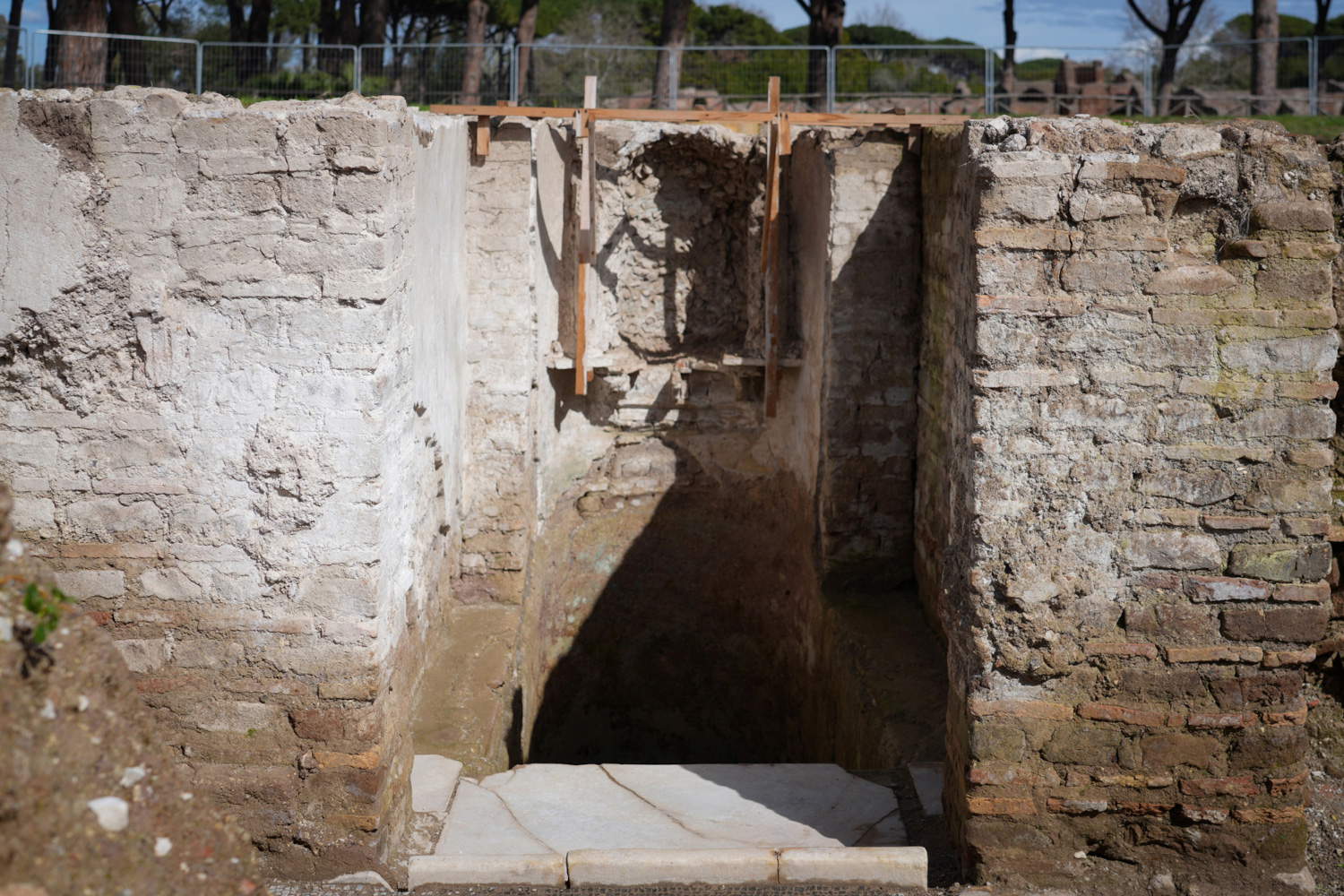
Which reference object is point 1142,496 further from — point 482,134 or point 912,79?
point 912,79

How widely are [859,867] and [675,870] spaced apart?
2.09ft

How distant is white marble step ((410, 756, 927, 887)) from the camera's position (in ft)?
14.2

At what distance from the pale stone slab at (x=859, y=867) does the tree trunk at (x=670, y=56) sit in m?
11.1

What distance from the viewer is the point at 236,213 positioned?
4031mm

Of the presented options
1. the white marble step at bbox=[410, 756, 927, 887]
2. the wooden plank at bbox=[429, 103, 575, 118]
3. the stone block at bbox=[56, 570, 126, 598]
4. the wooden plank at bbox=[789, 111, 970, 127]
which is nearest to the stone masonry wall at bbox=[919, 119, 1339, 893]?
the white marble step at bbox=[410, 756, 927, 887]

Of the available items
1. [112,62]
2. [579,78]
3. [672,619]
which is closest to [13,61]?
[112,62]

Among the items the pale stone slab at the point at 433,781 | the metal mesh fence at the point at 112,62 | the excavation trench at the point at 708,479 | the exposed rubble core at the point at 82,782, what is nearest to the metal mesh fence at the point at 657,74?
the metal mesh fence at the point at 112,62

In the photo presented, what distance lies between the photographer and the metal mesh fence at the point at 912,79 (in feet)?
53.4

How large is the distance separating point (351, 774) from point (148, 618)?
2.80 ft

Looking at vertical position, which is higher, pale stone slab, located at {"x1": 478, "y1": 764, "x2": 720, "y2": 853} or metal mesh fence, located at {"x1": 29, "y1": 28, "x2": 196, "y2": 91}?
metal mesh fence, located at {"x1": 29, "y1": 28, "x2": 196, "y2": 91}

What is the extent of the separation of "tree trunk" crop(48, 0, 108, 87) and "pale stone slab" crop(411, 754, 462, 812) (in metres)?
10.7

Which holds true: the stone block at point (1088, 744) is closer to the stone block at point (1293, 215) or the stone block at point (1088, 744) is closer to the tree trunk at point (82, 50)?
the stone block at point (1293, 215)

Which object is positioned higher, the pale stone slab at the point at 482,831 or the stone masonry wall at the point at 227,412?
the stone masonry wall at the point at 227,412

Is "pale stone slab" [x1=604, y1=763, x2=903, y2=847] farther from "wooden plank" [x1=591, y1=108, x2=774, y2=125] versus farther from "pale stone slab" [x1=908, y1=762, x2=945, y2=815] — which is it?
"wooden plank" [x1=591, y1=108, x2=774, y2=125]
